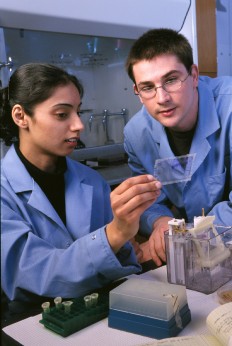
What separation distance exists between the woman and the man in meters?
0.34

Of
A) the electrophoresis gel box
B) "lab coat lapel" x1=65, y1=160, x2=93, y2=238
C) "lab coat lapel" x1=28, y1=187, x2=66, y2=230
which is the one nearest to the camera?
the electrophoresis gel box

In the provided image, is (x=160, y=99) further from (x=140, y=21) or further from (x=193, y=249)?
(x=140, y=21)

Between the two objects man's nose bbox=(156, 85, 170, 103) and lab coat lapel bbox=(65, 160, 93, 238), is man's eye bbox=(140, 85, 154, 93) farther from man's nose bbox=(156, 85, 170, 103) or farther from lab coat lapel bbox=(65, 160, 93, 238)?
lab coat lapel bbox=(65, 160, 93, 238)

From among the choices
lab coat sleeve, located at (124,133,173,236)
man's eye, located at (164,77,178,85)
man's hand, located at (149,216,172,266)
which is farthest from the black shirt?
man's eye, located at (164,77,178,85)

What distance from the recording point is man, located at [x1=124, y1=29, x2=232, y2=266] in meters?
1.32

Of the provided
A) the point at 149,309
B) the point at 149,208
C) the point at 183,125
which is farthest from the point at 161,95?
the point at 149,309

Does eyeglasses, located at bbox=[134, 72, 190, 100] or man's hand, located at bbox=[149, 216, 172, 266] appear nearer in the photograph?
man's hand, located at bbox=[149, 216, 172, 266]

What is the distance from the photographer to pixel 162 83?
1322mm

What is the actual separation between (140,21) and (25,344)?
1660 millimetres

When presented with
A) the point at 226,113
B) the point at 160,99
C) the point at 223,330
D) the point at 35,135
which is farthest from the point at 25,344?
the point at 226,113

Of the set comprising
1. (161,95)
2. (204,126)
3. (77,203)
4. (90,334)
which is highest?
(161,95)

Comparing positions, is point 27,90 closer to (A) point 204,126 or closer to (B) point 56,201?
(B) point 56,201

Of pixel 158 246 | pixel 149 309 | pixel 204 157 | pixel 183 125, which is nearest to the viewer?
pixel 149 309

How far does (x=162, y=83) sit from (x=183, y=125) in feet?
0.62
